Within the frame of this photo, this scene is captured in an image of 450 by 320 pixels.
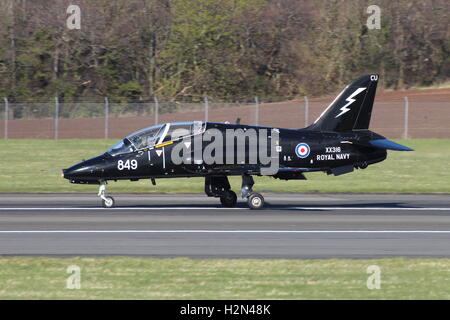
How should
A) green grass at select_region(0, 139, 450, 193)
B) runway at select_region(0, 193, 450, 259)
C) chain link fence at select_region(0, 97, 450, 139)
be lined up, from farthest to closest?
chain link fence at select_region(0, 97, 450, 139) → green grass at select_region(0, 139, 450, 193) → runway at select_region(0, 193, 450, 259)

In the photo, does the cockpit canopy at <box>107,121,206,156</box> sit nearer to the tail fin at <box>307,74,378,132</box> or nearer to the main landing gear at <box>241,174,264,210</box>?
the main landing gear at <box>241,174,264,210</box>

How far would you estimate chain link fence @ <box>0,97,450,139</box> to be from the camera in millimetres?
42906

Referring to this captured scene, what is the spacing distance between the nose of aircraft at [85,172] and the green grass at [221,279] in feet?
23.7

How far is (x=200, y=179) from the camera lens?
2967cm

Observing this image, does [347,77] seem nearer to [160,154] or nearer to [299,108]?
[299,108]

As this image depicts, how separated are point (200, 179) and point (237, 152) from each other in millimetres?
8538

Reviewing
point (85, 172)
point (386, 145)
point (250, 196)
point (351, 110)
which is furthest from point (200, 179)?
point (386, 145)

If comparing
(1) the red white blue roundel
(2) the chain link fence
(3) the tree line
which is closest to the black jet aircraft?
(1) the red white blue roundel

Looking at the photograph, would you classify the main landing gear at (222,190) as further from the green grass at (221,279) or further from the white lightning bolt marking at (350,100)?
the green grass at (221,279)

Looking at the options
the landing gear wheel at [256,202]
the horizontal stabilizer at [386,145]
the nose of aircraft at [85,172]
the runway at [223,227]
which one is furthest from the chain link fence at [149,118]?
the nose of aircraft at [85,172]

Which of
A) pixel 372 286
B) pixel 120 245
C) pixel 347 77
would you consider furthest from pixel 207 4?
pixel 372 286

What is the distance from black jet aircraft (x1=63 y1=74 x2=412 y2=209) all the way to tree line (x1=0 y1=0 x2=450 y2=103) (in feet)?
109

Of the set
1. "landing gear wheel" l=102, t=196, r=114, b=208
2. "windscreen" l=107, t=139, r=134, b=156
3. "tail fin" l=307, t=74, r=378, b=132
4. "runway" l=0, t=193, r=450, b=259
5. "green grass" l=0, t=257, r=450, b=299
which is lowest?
"green grass" l=0, t=257, r=450, b=299

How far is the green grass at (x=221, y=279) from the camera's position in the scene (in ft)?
34.9
